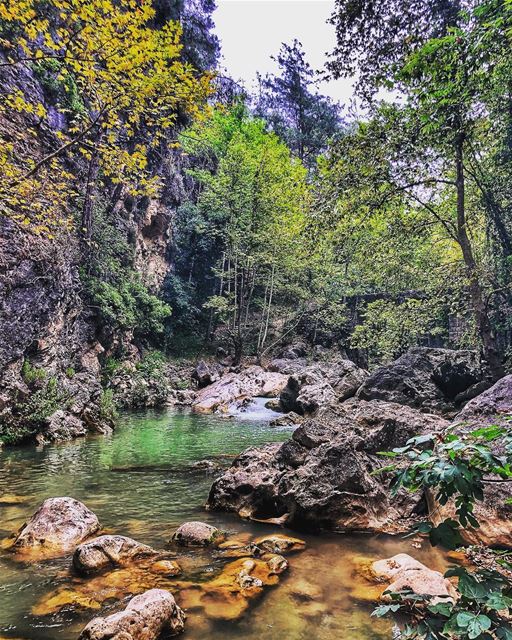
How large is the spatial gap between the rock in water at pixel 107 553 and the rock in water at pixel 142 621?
109cm

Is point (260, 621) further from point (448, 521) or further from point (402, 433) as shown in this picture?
point (402, 433)

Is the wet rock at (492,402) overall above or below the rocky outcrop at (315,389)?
above

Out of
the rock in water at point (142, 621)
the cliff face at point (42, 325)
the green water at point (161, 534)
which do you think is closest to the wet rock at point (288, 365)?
the cliff face at point (42, 325)

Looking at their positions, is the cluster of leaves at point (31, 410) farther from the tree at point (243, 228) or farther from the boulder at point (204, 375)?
the tree at point (243, 228)

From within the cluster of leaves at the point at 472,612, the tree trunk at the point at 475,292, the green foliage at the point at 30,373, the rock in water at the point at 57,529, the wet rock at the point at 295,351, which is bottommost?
the rock in water at the point at 57,529

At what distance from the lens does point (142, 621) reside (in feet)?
8.93

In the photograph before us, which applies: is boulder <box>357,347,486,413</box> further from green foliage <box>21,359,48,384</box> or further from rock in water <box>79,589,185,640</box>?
rock in water <box>79,589,185,640</box>

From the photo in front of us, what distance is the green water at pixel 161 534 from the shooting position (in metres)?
2.98

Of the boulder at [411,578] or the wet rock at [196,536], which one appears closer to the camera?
the boulder at [411,578]

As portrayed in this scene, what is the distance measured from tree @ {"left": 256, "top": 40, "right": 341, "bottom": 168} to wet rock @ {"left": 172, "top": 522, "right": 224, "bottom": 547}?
117 ft

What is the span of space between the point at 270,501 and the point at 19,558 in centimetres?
303

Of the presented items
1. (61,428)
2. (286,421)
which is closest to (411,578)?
(61,428)

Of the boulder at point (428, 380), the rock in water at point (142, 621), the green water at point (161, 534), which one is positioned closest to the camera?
the rock in water at point (142, 621)

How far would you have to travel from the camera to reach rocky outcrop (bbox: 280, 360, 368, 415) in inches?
591
